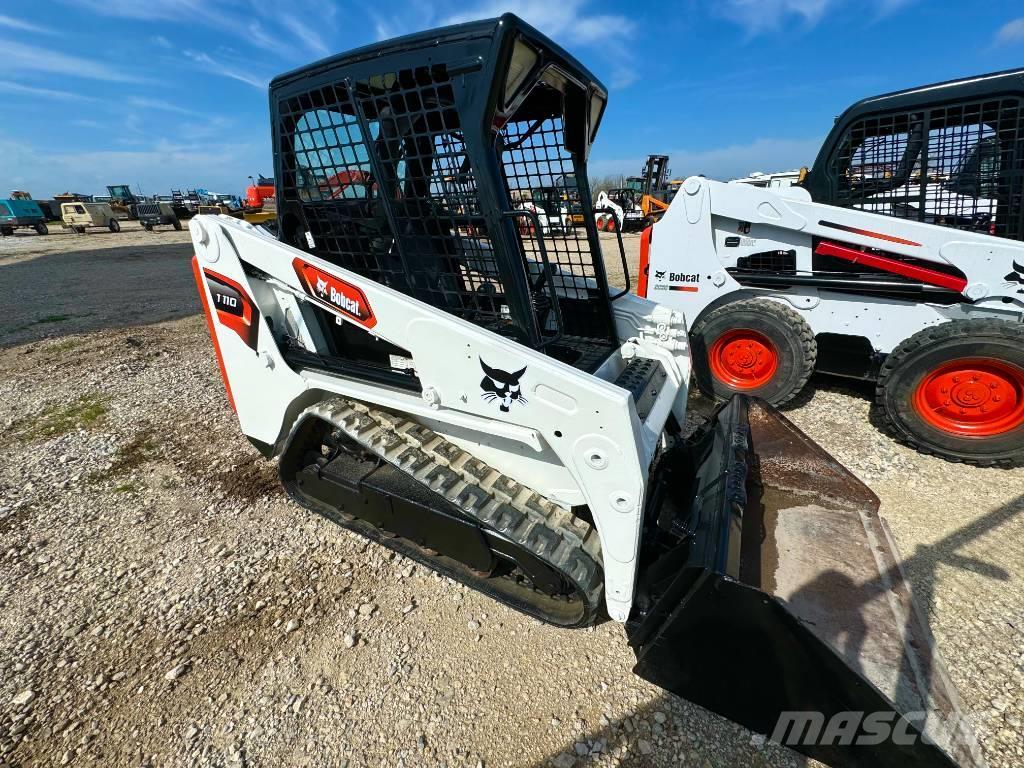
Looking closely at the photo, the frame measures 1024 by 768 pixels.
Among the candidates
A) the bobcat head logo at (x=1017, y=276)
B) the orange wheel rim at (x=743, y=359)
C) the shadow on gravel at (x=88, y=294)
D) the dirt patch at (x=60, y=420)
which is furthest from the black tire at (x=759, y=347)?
the shadow on gravel at (x=88, y=294)

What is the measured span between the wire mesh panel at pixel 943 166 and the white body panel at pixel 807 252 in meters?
0.48

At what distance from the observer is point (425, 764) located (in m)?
1.64

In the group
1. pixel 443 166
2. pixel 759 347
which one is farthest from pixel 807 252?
pixel 443 166

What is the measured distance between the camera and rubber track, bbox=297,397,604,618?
1842 mm

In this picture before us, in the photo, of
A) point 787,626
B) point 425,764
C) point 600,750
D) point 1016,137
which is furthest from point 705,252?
point 425,764

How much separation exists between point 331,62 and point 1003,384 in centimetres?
415

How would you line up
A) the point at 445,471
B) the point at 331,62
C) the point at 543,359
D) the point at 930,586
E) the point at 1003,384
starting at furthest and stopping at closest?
the point at 1003,384, the point at 930,586, the point at 445,471, the point at 331,62, the point at 543,359

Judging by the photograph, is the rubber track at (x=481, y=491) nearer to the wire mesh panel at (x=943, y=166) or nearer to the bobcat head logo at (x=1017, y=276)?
the bobcat head logo at (x=1017, y=276)

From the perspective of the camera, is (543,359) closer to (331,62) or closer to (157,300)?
(331,62)

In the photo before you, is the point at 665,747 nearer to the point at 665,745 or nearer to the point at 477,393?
the point at 665,745

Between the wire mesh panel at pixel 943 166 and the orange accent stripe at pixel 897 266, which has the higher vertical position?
the wire mesh panel at pixel 943 166

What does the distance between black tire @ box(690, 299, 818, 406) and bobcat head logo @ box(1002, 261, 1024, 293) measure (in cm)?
113

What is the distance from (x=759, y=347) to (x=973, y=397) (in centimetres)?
132

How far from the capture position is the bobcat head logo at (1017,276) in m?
3.11
